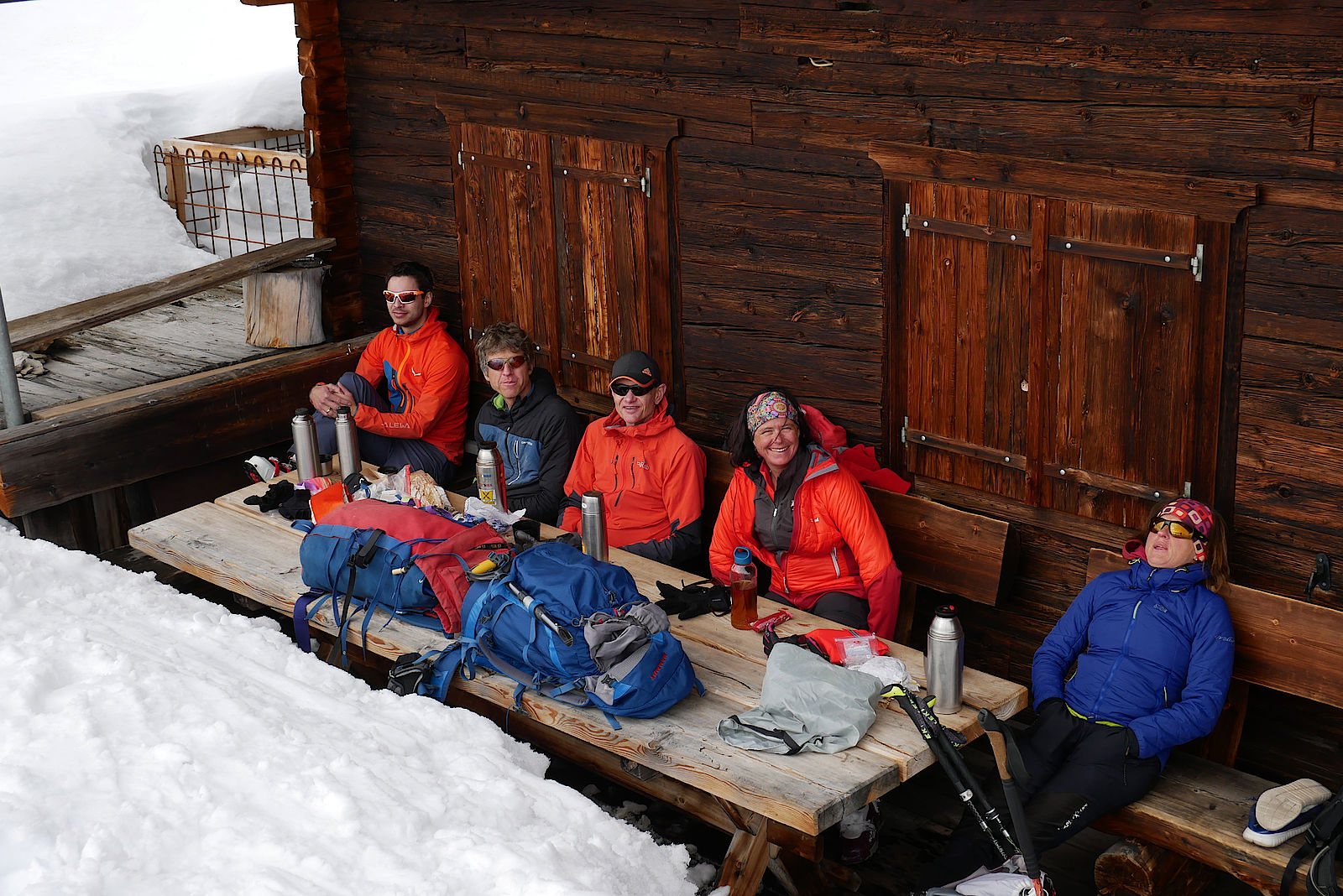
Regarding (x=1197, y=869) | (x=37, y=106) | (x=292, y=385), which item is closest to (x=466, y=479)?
(x=292, y=385)

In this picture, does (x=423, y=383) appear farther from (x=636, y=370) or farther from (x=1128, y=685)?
(x=1128, y=685)

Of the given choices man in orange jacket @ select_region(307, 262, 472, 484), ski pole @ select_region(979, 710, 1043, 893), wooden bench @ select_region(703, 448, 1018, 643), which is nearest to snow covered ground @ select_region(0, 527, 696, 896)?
ski pole @ select_region(979, 710, 1043, 893)

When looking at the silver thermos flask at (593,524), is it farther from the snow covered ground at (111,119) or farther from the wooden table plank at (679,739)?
the snow covered ground at (111,119)

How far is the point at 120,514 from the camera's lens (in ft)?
23.6

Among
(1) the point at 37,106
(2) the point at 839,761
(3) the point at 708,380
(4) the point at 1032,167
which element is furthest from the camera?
(1) the point at 37,106

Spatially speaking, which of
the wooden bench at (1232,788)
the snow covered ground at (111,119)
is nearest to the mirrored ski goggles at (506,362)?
the wooden bench at (1232,788)

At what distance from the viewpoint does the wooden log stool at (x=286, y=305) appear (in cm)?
Answer: 777

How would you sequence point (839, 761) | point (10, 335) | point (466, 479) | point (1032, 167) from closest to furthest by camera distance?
point (839, 761), point (1032, 167), point (10, 335), point (466, 479)

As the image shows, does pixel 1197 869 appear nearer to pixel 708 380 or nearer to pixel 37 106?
pixel 708 380

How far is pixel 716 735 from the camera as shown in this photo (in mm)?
4031

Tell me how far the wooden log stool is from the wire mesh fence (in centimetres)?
436

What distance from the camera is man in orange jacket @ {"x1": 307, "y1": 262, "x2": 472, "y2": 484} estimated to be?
6.96m

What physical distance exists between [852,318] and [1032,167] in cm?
107

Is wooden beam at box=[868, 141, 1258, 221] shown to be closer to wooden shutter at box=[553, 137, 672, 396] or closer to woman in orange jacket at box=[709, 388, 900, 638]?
woman in orange jacket at box=[709, 388, 900, 638]
